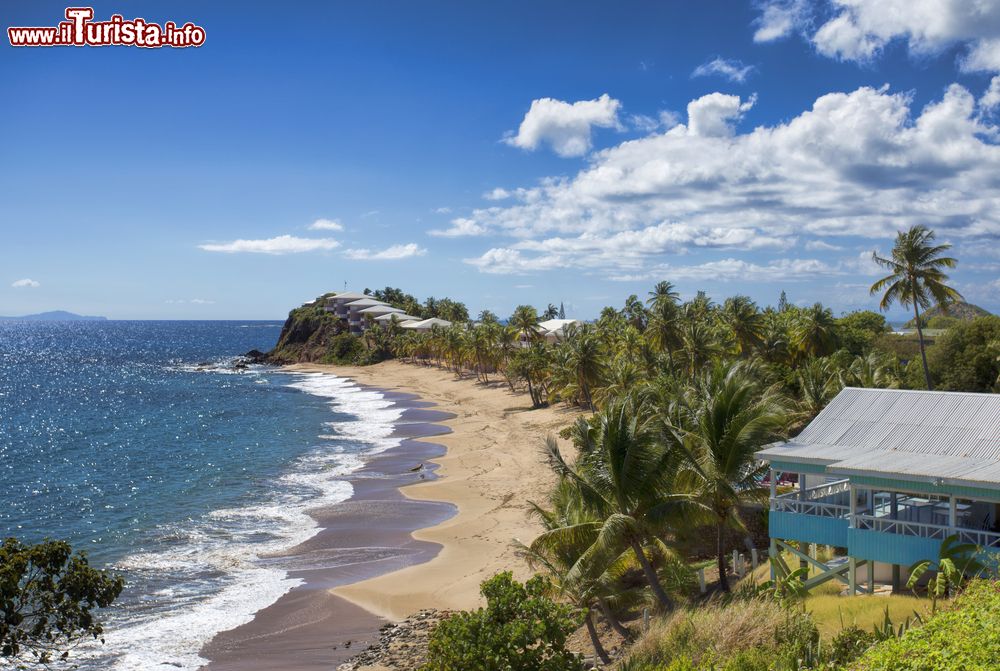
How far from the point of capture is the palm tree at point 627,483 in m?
18.1

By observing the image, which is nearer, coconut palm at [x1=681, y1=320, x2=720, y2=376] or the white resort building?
coconut palm at [x1=681, y1=320, x2=720, y2=376]

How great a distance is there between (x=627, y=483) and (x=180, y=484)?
3223cm

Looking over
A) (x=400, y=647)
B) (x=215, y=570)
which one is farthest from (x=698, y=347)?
(x=215, y=570)

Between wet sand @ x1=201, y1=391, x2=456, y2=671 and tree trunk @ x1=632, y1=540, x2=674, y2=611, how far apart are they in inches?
341

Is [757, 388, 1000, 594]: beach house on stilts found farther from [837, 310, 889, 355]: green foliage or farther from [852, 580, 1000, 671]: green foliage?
[837, 310, 889, 355]: green foliage

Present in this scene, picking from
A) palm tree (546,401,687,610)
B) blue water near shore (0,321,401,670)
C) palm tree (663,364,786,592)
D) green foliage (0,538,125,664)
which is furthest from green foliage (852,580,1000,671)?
blue water near shore (0,321,401,670)

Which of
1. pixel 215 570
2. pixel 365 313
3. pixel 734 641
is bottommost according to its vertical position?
pixel 215 570

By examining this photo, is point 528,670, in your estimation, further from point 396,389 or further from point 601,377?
point 396,389

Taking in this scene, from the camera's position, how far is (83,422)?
66.0 metres

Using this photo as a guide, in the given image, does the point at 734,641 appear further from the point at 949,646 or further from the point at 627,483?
the point at 627,483

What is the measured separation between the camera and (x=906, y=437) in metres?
18.7

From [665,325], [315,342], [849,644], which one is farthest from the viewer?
[315,342]

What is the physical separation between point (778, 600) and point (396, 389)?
75.1m

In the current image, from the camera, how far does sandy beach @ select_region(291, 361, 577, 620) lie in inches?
998
